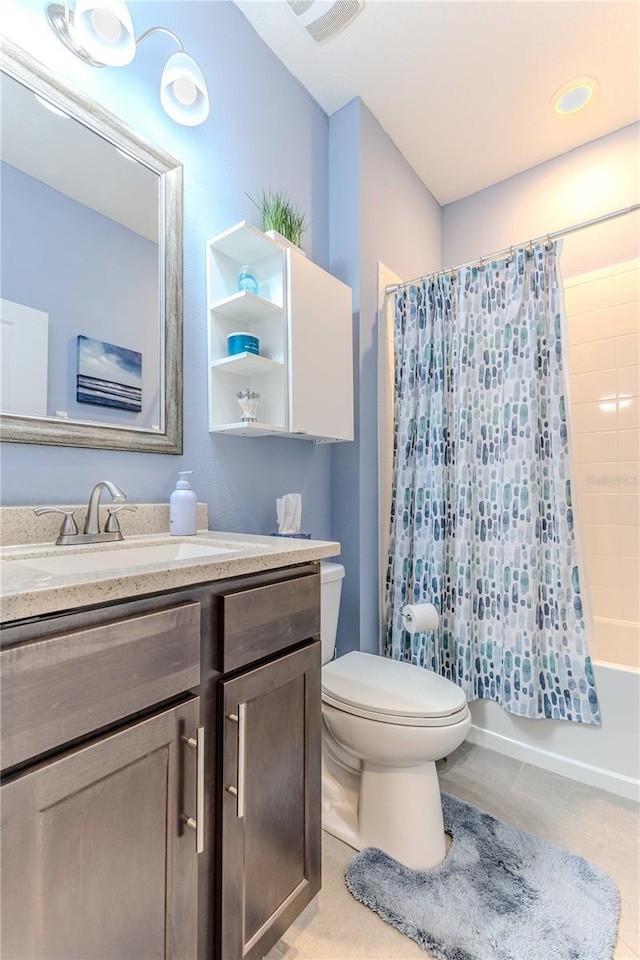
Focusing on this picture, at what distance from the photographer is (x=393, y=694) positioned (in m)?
1.31

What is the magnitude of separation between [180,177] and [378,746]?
1780mm

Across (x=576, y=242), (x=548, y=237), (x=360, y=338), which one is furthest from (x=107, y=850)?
(x=576, y=242)

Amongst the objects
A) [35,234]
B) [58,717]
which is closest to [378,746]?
[58,717]

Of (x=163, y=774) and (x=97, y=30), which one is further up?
(x=97, y=30)

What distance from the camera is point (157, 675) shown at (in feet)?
2.17

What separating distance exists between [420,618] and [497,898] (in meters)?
0.75

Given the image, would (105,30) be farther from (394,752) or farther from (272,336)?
(394,752)

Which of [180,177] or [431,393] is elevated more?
[180,177]

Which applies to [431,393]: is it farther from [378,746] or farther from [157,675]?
[157,675]

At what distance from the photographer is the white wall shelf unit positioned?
1.43 m

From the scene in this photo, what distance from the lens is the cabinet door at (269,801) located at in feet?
2.56

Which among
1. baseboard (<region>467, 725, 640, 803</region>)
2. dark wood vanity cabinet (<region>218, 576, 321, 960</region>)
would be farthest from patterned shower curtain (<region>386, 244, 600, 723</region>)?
dark wood vanity cabinet (<region>218, 576, 321, 960</region>)

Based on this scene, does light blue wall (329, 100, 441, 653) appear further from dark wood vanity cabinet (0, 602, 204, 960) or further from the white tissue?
dark wood vanity cabinet (0, 602, 204, 960)

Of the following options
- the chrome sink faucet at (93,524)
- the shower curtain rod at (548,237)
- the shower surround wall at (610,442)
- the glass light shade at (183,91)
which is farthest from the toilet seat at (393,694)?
the glass light shade at (183,91)
